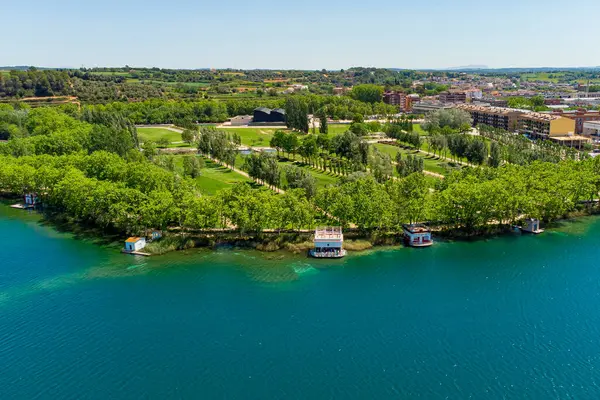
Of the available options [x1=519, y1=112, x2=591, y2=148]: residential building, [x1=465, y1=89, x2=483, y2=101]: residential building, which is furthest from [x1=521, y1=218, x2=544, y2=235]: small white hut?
[x1=465, y1=89, x2=483, y2=101]: residential building

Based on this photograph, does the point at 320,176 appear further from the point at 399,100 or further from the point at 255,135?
the point at 399,100

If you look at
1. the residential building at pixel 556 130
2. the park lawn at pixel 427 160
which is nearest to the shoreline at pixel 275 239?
the park lawn at pixel 427 160

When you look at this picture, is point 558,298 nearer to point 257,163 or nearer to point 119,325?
point 119,325

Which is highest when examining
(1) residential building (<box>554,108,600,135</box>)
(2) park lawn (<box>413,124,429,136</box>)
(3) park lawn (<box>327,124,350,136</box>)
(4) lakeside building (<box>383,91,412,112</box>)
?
(4) lakeside building (<box>383,91,412,112</box>)

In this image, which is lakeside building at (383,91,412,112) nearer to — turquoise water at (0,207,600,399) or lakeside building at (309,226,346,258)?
turquoise water at (0,207,600,399)

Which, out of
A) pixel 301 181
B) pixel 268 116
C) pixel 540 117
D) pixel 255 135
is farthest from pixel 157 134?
pixel 540 117

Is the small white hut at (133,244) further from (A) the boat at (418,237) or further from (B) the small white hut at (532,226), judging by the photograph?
(B) the small white hut at (532,226)
